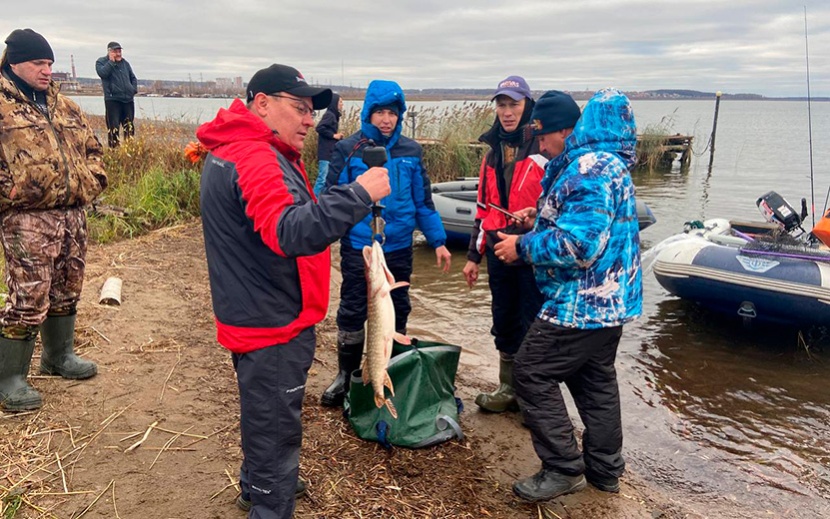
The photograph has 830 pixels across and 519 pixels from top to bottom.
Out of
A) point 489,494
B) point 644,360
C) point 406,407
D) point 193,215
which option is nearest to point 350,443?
point 406,407

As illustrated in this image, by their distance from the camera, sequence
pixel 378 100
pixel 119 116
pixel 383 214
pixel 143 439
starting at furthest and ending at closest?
pixel 119 116
pixel 383 214
pixel 378 100
pixel 143 439

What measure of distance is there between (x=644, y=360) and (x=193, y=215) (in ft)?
24.3

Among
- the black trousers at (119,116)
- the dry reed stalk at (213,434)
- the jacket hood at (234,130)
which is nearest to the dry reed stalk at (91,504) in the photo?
the dry reed stalk at (213,434)

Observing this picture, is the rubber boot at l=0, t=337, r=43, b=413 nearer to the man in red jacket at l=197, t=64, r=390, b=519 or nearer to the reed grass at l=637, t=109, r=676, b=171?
the man in red jacket at l=197, t=64, r=390, b=519

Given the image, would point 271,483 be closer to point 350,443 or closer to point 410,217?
point 350,443

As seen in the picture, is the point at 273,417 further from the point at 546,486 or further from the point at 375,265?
the point at 546,486

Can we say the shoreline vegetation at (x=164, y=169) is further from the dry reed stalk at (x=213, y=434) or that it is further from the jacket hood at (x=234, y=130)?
the jacket hood at (x=234, y=130)

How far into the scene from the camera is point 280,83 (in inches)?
98.1

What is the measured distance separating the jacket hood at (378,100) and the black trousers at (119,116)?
8.89m

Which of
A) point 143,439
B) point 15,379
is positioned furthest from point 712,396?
point 15,379

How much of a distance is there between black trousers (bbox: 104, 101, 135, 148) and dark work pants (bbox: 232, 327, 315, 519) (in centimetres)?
1037

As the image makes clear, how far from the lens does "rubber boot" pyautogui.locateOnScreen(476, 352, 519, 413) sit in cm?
450

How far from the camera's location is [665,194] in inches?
699

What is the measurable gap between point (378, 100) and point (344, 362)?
1.84 metres
